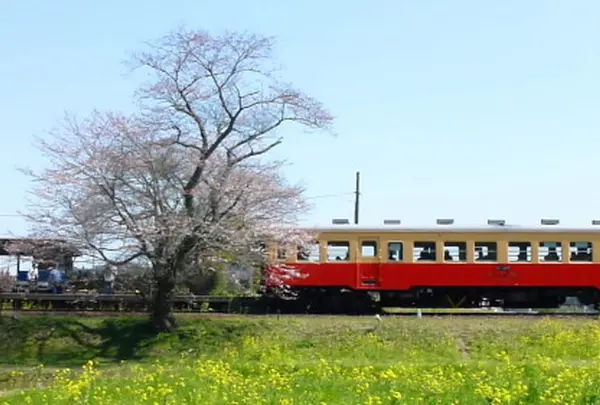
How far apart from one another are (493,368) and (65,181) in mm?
11233

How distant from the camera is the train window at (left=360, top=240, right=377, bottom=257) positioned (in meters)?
25.2

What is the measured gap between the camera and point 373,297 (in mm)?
25828

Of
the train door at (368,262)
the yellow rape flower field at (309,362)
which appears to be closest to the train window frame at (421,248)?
the train door at (368,262)

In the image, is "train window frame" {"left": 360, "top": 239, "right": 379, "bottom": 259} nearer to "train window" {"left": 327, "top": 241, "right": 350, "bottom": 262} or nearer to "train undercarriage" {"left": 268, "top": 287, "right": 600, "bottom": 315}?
"train window" {"left": 327, "top": 241, "right": 350, "bottom": 262}

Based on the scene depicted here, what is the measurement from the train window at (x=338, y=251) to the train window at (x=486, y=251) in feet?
11.1

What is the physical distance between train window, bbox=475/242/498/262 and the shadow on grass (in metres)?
7.05

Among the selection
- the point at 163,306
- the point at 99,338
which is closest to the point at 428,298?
the point at 163,306

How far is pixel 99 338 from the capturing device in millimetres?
21000

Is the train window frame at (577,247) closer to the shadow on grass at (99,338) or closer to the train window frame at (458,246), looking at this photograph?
the train window frame at (458,246)

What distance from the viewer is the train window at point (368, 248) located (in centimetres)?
2522

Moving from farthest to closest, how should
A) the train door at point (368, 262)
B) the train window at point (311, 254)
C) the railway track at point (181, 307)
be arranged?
the train door at point (368, 262)
the train window at point (311, 254)
the railway track at point (181, 307)

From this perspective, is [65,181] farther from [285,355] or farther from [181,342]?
[285,355]

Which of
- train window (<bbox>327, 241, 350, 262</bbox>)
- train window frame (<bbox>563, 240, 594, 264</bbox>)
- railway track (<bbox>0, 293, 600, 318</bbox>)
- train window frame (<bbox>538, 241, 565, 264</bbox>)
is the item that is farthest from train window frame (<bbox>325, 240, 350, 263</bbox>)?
train window frame (<bbox>563, 240, 594, 264</bbox>)

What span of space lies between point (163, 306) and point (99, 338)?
1.53 meters
